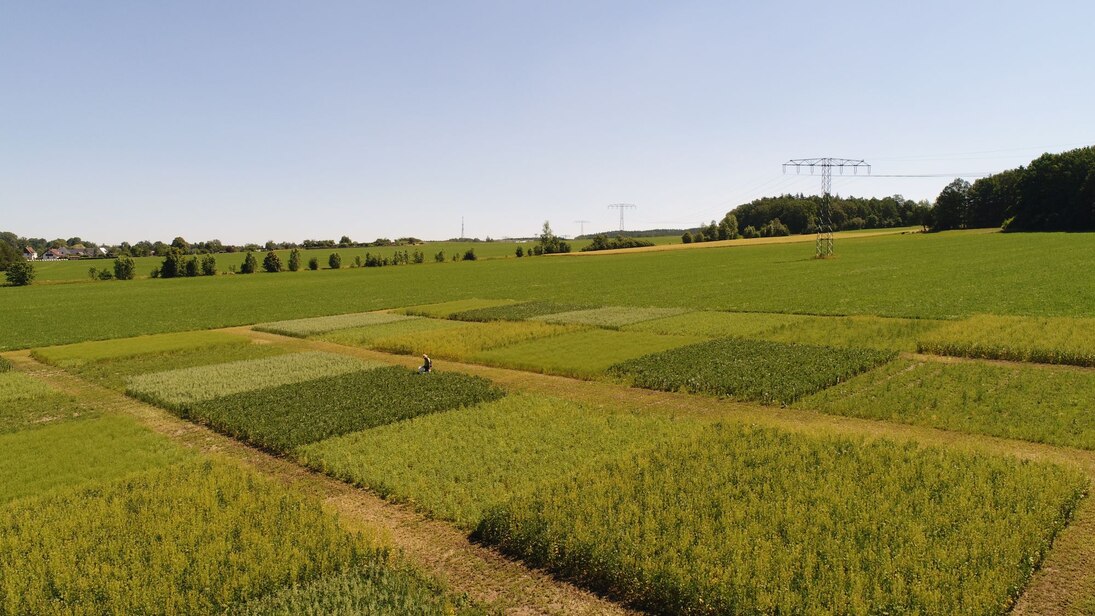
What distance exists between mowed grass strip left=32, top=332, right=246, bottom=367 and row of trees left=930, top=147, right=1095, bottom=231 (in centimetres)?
17881

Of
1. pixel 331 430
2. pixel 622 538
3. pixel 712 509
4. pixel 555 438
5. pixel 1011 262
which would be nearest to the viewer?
pixel 622 538

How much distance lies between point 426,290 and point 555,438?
208 ft

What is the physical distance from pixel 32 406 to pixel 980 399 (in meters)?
36.5

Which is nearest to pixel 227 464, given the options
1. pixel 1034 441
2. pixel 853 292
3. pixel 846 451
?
pixel 846 451

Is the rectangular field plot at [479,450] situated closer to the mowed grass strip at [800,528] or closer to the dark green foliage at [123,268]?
the mowed grass strip at [800,528]

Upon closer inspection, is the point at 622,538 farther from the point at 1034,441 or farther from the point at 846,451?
the point at 1034,441

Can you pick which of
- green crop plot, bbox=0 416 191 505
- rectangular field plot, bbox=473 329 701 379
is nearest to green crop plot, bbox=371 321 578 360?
rectangular field plot, bbox=473 329 701 379

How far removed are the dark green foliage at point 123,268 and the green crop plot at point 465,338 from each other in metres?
106

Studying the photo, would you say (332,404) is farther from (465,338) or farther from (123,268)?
(123,268)

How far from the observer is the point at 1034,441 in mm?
16281

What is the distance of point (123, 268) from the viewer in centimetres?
11781

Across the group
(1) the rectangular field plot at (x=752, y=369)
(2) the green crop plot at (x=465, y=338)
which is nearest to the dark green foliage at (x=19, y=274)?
(2) the green crop plot at (x=465, y=338)

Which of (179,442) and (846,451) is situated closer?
(846,451)

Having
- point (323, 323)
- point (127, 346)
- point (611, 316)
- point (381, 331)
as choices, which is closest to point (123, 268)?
point (323, 323)
